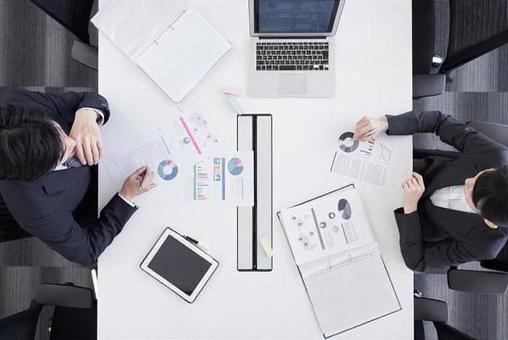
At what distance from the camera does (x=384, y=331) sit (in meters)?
1.55

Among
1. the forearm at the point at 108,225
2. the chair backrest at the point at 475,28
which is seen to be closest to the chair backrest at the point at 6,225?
the forearm at the point at 108,225

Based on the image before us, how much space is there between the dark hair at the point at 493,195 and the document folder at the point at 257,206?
0.59m

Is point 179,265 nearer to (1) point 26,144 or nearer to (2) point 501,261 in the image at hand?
(1) point 26,144

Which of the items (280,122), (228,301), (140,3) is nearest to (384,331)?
(228,301)

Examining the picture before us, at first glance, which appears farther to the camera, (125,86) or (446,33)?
(446,33)

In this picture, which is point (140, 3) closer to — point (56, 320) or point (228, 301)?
point (228, 301)

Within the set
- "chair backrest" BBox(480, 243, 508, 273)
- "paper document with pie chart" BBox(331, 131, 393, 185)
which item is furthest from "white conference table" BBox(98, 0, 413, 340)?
"chair backrest" BBox(480, 243, 508, 273)

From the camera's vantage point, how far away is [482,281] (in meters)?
1.57

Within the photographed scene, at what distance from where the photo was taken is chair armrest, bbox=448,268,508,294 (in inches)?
61.6

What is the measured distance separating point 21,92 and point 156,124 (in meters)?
0.39

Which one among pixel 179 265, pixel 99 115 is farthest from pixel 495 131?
pixel 99 115

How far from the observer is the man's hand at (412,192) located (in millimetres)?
1465

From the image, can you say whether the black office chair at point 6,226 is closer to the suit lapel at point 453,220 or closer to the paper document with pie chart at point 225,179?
the paper document with pie chart at point 225,179

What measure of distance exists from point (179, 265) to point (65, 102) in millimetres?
600
